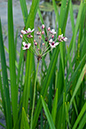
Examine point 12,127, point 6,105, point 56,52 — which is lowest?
point 12,127

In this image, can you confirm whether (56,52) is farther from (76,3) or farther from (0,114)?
(76,3)

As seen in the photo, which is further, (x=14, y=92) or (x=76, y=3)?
(x=76, y=3)

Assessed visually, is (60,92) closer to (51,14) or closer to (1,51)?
(1,51)

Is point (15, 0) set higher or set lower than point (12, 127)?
higher

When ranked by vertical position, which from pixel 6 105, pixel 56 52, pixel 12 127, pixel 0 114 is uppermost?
pixel 56 52

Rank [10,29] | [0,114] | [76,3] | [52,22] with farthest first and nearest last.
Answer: [76,3] → [52,22] → [0,114] → [10,29]

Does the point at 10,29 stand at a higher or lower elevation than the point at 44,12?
higher

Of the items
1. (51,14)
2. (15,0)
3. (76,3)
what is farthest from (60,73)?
(76,3)

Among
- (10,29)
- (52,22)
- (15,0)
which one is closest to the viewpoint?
(10,29)

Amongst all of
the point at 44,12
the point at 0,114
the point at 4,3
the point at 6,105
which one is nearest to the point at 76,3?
the point at 44,12
